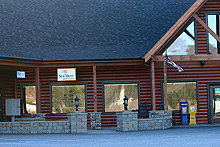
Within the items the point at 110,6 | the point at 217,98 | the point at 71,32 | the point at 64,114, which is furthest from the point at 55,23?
the point at 217,98

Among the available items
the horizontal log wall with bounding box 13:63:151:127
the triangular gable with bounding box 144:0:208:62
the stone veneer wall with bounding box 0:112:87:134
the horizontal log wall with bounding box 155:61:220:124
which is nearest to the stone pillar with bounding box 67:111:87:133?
the stone veneer wall with bounding box 0:112:87:134

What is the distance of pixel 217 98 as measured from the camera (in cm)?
2228

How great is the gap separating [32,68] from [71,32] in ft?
11.4

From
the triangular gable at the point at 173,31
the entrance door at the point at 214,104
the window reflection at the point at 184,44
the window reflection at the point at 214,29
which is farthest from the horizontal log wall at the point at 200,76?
the triangular gable at the point at 173,31

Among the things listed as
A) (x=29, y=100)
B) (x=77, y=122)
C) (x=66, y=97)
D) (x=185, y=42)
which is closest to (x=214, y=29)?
(x=185, y=42)

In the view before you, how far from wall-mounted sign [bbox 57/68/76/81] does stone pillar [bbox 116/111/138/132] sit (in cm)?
440

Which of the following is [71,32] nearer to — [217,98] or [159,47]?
[159,47]

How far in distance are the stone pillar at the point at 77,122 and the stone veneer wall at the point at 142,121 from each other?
1.58 metres

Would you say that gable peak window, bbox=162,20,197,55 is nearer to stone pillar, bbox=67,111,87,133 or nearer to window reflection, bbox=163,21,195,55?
window reflection, bbox=163,21,195,55

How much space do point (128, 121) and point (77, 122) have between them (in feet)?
7.08

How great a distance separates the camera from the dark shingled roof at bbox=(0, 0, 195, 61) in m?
22.0

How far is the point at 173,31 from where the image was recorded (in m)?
19.8

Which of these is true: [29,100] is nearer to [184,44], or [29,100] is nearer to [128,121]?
[128,121]

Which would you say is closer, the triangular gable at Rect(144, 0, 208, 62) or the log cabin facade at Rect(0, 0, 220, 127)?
the triangular gable at Rect(144, 0, 208, 62)
